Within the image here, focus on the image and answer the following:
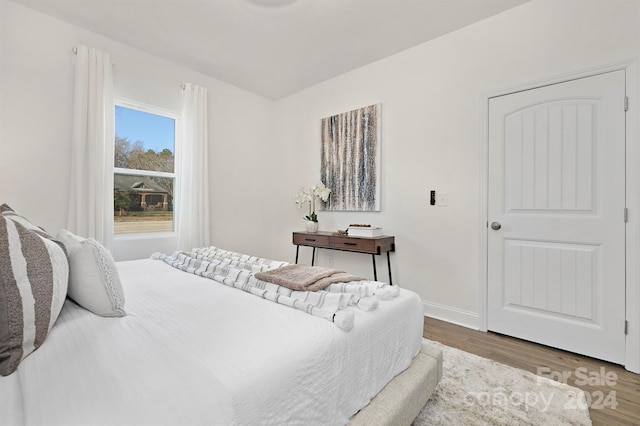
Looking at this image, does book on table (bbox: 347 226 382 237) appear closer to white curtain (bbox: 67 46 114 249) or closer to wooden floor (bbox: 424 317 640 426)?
wooden floor (bbox: 424 317 640 426)

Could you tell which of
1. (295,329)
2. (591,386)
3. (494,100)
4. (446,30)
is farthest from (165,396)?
(446,30)

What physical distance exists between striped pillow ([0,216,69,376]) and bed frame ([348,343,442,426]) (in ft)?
3.31

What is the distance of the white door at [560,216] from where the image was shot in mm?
1999

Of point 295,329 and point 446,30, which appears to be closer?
point 295,329

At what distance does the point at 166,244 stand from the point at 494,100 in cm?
364

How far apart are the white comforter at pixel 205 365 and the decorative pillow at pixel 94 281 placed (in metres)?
0.04

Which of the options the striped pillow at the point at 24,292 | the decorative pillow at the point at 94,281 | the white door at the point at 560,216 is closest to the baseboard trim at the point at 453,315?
the white door at the point at 560,216

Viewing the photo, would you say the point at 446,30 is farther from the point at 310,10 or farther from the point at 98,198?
the point at 98,198

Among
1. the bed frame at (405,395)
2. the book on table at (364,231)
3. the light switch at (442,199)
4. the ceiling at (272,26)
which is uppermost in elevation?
the ceiling at (272,26)

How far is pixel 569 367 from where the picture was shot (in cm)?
194

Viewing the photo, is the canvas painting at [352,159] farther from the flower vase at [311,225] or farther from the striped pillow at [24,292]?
the striped pillow at [24,292]

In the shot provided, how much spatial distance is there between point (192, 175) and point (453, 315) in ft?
10.4

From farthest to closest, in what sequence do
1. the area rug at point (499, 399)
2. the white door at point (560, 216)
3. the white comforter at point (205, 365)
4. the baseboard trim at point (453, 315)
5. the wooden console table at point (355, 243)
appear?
the wooden console table at point (355, 243), the baseboard trim at point (453, 315), the white door at point (560, 216), the area rug at point (499, 399), the white comforter at point (205, 365)

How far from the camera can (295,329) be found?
997 mm
